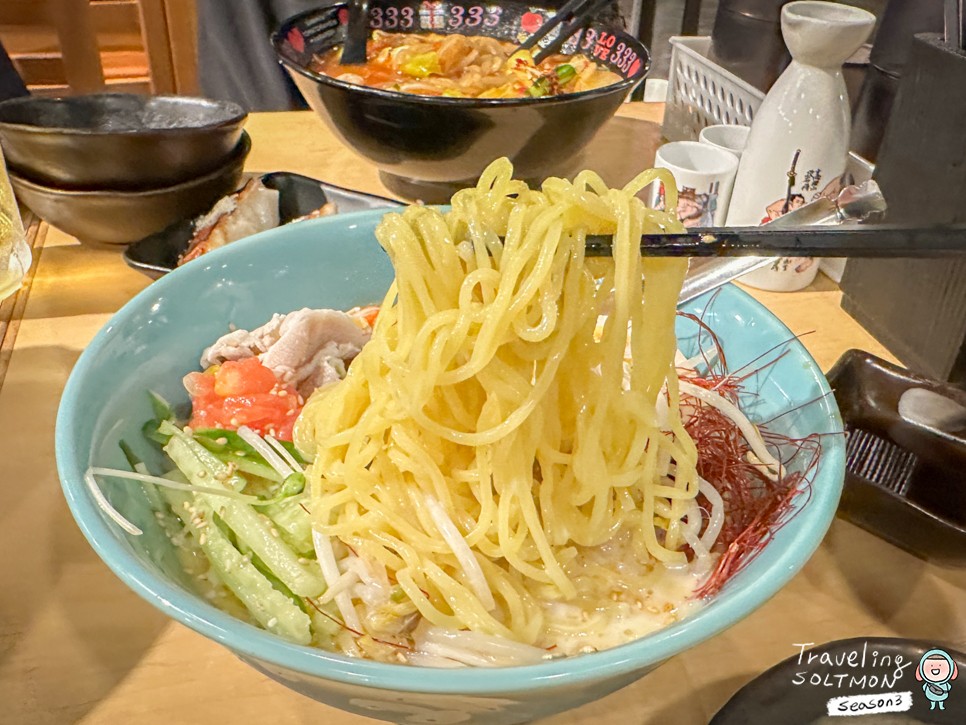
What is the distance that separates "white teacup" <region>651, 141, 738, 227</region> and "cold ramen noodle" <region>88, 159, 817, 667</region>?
2.73 ft

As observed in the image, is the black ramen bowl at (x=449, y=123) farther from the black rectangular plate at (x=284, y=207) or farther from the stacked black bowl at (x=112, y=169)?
the stacked black bowl at (x=112, y=169)

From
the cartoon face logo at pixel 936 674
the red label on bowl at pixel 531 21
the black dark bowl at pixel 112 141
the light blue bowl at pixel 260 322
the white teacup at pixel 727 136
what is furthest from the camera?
the red label on bowl at pixel 531 21

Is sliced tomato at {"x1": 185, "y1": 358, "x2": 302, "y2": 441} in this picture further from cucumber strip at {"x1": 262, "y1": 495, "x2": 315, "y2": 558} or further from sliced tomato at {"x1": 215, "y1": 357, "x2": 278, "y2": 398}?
cucumber strip at {"x1": 262, "y1": 495, "x2": 315, "y2": 558}

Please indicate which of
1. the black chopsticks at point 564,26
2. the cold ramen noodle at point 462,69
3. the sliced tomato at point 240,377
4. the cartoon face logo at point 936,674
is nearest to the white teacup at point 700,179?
the cold ramen noodle at point 462,69

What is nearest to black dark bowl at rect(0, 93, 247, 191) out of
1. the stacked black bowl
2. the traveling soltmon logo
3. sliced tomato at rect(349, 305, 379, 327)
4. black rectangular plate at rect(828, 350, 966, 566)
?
the stacked black bowl

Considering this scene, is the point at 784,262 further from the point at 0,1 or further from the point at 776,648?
the point at 0,1

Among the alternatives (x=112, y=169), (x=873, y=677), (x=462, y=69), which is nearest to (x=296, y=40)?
(x=462, y=69)

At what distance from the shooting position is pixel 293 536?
3.26ft

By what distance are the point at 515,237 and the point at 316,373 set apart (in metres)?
0.55

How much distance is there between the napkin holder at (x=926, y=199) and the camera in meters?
1.36

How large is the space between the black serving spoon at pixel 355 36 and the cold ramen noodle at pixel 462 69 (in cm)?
2

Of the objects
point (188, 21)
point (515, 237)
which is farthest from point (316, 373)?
point (188, 21)

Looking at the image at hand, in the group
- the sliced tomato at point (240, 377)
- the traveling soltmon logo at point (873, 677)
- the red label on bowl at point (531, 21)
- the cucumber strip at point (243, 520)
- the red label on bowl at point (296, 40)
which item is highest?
the red label on bowl at point (531, 21)

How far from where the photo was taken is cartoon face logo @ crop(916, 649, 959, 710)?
2.79 ft
